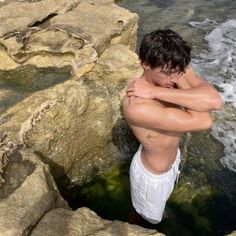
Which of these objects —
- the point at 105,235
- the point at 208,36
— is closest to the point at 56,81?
the point at 105,235

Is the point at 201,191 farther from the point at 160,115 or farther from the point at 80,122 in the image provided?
the point at 160,115

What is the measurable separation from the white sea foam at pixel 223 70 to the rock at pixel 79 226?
2.70 meters

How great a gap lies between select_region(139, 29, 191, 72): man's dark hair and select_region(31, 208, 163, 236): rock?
1.37m

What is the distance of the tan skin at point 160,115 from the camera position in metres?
3.37

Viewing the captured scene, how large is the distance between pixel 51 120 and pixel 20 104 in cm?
43

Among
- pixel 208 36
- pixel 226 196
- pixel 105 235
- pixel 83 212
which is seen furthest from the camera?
pixel 208 36

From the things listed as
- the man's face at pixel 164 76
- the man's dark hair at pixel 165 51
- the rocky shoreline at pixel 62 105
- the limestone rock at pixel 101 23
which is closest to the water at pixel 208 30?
the rocky shoreline at pixel 62 105

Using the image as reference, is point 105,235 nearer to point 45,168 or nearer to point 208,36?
point 45,168

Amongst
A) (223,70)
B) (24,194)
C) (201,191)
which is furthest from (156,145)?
(223,70)

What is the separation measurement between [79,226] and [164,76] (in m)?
1.46

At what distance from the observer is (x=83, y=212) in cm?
366

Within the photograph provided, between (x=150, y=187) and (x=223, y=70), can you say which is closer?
(x=150, y=187)

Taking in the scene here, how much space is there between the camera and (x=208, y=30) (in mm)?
9500

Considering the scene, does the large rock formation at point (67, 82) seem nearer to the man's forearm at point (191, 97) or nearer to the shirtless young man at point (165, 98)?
the shirtless young man at point (165, 98)
